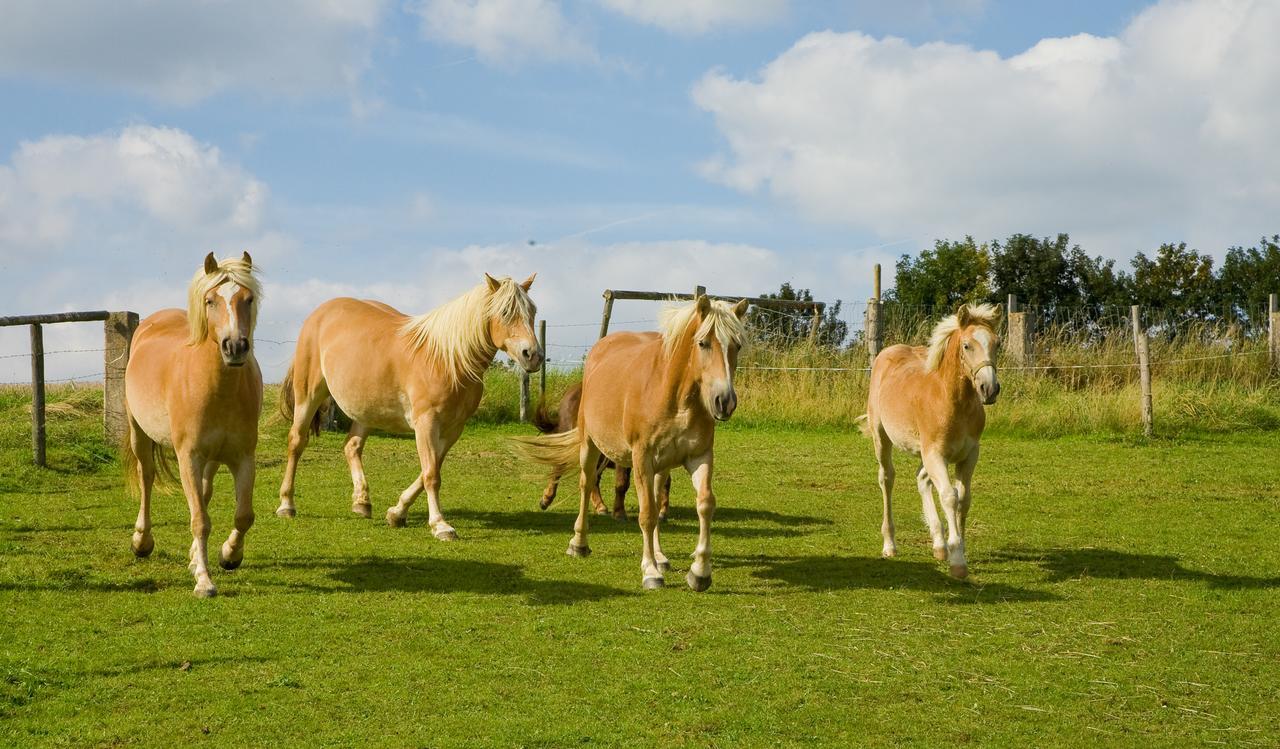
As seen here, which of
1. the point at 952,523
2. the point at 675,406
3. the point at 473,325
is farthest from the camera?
the point at 473,325

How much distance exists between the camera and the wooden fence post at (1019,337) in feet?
63.0

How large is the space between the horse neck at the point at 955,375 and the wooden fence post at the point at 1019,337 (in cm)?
1256

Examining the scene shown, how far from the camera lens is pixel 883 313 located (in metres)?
18.9

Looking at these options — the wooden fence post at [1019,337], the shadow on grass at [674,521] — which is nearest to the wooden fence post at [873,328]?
the wooden fence post at [1019,337]

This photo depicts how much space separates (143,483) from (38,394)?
5157 millimetres

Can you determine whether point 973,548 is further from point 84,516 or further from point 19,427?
point 19,427

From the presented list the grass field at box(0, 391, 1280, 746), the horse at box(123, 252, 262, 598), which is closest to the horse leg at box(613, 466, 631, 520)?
the grass field at box(0, 391, 1280, 746)

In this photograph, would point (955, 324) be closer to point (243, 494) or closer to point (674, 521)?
point (674, 521)

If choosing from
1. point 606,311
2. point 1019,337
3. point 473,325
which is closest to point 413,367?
point 473,325

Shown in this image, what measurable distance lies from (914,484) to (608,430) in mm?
5432

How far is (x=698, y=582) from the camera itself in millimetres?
6488

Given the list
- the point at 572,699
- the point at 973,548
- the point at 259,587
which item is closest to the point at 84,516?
the point at 259,587

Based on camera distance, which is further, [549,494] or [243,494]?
[549,494]

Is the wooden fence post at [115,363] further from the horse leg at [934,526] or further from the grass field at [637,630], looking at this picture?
the horse leg at [934,526]
